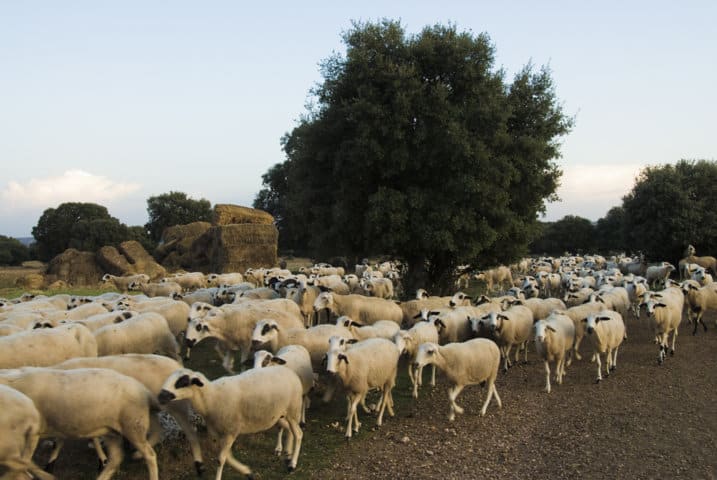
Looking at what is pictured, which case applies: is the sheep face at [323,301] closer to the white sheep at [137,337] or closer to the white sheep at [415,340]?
the white sheep at [415,340]

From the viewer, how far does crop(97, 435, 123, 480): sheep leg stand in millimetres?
7156

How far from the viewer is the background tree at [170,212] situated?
83250 mm

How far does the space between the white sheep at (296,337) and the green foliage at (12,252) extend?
8733 cm

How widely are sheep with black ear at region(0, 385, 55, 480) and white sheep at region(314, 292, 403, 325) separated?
32.0 ft

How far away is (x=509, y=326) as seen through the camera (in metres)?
14.1

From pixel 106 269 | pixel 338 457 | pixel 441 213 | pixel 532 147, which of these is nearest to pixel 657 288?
pixel 532 147

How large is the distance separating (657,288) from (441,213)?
18590 mm

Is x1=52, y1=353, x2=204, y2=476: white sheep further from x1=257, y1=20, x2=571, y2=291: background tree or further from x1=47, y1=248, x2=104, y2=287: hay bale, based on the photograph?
x1=47, y1=248, x2=104, y2=287: hay bale

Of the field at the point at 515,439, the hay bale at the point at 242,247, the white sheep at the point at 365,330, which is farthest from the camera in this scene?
the hay bale at the point at 242,247

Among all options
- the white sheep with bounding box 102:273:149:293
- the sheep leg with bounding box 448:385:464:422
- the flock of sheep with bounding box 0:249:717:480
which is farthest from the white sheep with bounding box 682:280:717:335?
the white sheep with bounding box 102:273:149:293

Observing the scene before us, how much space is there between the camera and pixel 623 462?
851 centimetres

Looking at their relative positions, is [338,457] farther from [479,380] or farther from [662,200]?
[662,200]

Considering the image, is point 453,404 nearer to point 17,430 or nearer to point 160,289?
point 17,430

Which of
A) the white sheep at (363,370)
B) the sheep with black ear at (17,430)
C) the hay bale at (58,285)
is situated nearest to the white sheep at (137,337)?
the white sheep at (363,370)
